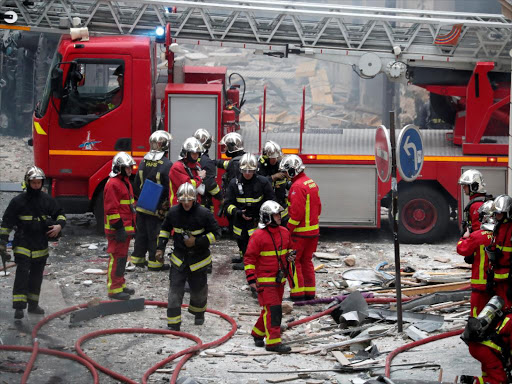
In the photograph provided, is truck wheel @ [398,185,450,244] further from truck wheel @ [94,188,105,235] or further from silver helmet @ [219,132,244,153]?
truck wheel @ [94,188,105,235]

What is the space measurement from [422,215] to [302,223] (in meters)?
3.74

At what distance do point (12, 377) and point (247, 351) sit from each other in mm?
2184

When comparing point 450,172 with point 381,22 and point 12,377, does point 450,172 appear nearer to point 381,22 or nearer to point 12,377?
point 381,22

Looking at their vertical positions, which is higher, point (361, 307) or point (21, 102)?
point (21, 102)

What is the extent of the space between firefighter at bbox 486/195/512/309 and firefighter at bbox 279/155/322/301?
106 inches

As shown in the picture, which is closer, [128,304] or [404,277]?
[128,304]

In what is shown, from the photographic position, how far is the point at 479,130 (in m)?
13.3

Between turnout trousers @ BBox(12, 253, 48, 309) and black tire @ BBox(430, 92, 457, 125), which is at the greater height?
black tire @ BBox(430, 92, 457, 125)

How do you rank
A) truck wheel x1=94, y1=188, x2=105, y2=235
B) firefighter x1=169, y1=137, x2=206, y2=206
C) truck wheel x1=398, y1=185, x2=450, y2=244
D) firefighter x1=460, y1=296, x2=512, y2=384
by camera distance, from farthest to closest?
truck wheel x1=398, y1=185, x2=450, y2=244, truck wheel x1=94, y1=188, x2=105, y2=235, firefighter x1=169, y1=137, x2=206, y2=206, firefighter x1=460, y1=296, x2=512, y2=384

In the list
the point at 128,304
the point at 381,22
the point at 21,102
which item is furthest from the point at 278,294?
the point at 21,102

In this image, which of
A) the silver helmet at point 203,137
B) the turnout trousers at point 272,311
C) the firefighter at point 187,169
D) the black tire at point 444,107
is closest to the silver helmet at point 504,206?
the turnout trousers at point 272,311

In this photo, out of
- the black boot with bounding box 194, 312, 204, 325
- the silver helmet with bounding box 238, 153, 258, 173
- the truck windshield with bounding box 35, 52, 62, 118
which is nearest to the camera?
the black boot with bounding box 194, 312, 204, 325

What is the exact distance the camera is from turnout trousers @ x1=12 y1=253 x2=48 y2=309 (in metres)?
9.63

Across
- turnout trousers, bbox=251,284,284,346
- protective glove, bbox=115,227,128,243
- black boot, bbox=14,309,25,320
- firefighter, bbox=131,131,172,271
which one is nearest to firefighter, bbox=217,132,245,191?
firefighter, bbox=131,131,172,271
